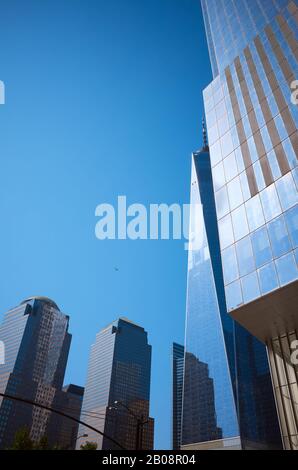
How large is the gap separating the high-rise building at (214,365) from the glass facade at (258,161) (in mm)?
111121

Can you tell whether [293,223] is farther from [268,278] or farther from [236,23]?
[236,23]

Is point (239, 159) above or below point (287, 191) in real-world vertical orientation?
above

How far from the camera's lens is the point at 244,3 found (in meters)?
49.5

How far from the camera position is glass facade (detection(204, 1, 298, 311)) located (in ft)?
86.3

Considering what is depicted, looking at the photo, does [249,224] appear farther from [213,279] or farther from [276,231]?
[213,279]

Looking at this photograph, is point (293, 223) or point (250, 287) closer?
point (293, 223)

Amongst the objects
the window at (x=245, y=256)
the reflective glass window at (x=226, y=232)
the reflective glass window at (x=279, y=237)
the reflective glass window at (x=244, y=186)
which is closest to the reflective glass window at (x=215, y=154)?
the reflective glass window at (x=244, y=186)

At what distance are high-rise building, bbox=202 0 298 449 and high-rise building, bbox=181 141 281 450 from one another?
11113 centimetres

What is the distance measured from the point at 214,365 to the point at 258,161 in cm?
13104

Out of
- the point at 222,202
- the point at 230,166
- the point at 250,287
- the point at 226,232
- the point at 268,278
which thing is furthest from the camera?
the point at 230,166

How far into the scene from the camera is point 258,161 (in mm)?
31312

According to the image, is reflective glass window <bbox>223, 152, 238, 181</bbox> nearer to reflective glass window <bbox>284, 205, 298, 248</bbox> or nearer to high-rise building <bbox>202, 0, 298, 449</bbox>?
high-rise building <bbox>202, 0, 298, 449</bbox>

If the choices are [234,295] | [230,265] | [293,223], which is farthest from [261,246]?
[234,295]
